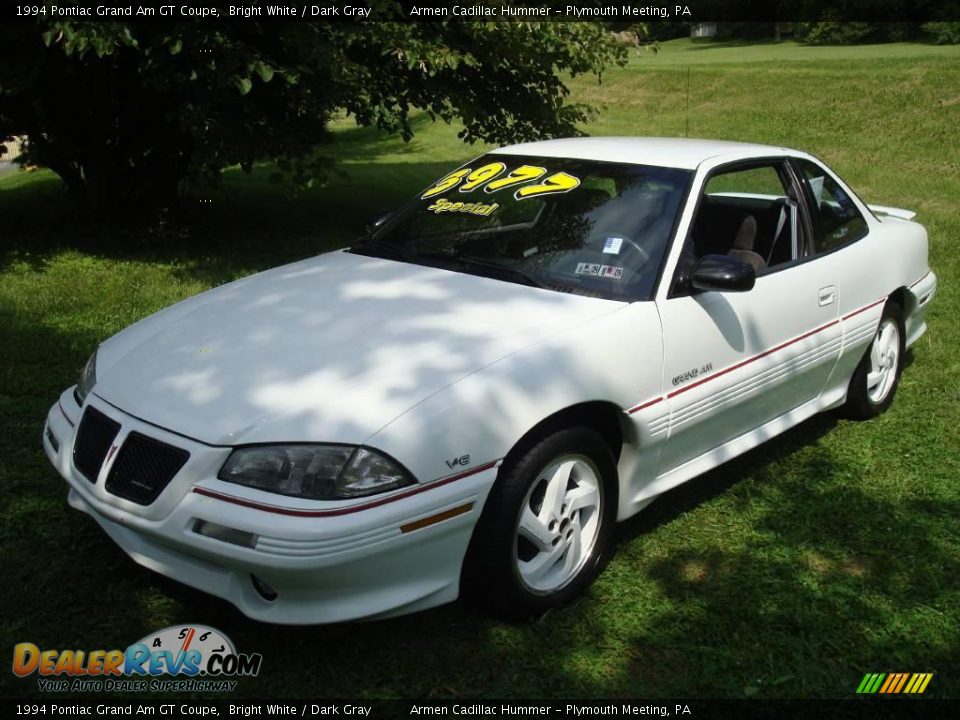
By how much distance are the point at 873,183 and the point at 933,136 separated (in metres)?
3.21

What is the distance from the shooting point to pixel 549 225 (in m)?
4.18

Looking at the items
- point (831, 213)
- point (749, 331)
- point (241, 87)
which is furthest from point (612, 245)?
point (241, 87)

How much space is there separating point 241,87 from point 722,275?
179 inches

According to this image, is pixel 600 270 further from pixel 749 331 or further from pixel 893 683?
pixel 893 683

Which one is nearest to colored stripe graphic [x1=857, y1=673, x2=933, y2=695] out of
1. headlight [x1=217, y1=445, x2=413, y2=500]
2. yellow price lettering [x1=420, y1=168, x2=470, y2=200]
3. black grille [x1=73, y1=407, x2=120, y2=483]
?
headlight [x1=217, y1=445, x2=413, y2=500]

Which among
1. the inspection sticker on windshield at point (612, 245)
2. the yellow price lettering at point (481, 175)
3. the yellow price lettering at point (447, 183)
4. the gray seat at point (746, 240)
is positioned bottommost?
the gray seat at point (746, 240)

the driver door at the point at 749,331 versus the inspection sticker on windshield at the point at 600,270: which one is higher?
the inspection sticker on windshield at the point at 600,270

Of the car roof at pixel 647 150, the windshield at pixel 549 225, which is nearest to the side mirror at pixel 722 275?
the windshield at pixel 549 225

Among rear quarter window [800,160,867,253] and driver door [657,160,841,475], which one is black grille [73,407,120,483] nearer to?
driver door [657,160,841,475]

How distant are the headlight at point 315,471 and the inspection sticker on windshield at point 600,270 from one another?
1.34 meters

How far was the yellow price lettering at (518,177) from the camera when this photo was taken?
452cm

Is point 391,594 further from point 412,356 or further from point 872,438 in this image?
point 872,438

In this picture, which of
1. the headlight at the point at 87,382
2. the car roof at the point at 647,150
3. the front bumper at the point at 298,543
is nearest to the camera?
the front bumper at the point at 298,543

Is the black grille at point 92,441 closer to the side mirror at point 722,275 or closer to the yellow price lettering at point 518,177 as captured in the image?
the yellow price lettering at point 518,177
